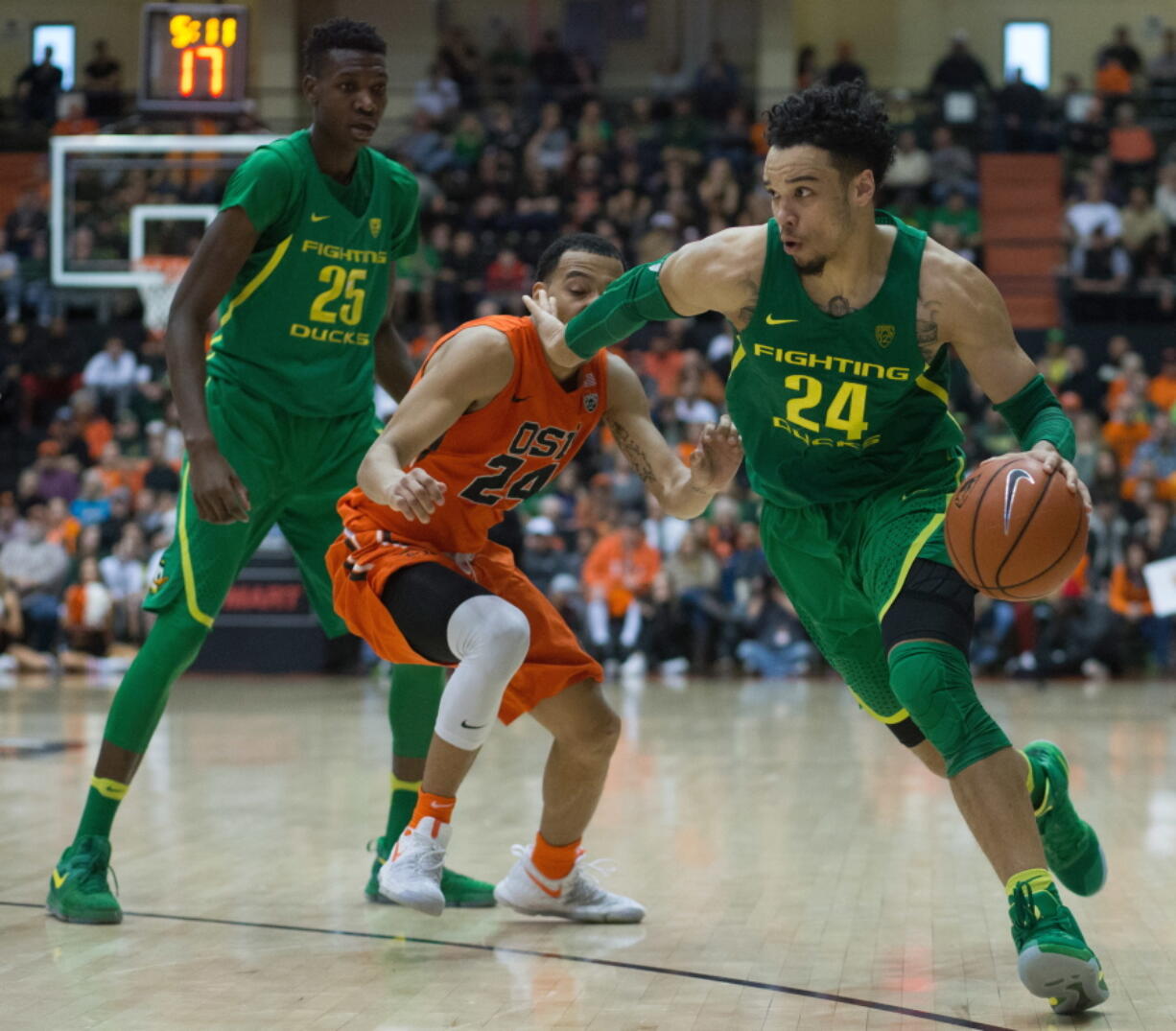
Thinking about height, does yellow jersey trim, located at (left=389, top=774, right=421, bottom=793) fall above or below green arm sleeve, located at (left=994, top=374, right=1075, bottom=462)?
below

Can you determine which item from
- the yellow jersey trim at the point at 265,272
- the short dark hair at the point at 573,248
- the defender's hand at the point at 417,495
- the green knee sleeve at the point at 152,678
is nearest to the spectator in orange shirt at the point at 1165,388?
the short dark hair at the point at 573,248

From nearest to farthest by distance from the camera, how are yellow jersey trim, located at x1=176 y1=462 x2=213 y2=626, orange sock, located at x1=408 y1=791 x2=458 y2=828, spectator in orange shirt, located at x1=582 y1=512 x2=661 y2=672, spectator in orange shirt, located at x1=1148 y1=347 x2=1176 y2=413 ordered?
orange sock, located at x1=408 y1=791 x2=458 y2=828, yellow jersey trim, located at x1=176 y1=462 x2=213 y2=626, spectator in orange shirt, located at x1=582 y1=512 x2=661 y2=672, spectator in orange shirt, located at x1=1148 y1=347 x2=1176 y2=413

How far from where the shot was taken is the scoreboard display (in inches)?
465

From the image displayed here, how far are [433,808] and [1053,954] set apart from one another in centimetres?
155

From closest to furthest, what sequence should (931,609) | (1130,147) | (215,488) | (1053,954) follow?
1. (1053,954)
2. (931,609)
3. (215,488)
4. (1130,147)

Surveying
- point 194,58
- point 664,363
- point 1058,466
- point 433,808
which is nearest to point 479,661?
point 433,808

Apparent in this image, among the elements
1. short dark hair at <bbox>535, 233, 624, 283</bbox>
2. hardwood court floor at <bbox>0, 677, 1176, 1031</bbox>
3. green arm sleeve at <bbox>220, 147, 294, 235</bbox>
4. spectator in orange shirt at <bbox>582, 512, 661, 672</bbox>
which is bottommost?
spectator in orange shirt at <bbox>582, 512, 661, 672</bbox>

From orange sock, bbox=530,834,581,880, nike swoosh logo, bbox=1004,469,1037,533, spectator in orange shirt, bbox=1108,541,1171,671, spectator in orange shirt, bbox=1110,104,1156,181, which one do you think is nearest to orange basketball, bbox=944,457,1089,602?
nike swoosh logo, bbox=1004,469,1037,533

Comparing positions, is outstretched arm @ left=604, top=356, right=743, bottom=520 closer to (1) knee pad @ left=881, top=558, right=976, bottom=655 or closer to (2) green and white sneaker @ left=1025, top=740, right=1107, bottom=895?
(1) knee pad @ left=881, top=558, right=976, bottom=655

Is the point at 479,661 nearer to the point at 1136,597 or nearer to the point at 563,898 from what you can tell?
the point at 563,898

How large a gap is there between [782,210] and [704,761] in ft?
14.6

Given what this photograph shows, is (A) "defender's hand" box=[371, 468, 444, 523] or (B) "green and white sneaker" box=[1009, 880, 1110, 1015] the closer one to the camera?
(B) "green and white sneaker" box=[1009, 880, 1110, 1015]

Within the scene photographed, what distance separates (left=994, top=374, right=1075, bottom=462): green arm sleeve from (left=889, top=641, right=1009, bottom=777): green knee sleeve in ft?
1.69

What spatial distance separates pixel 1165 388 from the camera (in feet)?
48.8
